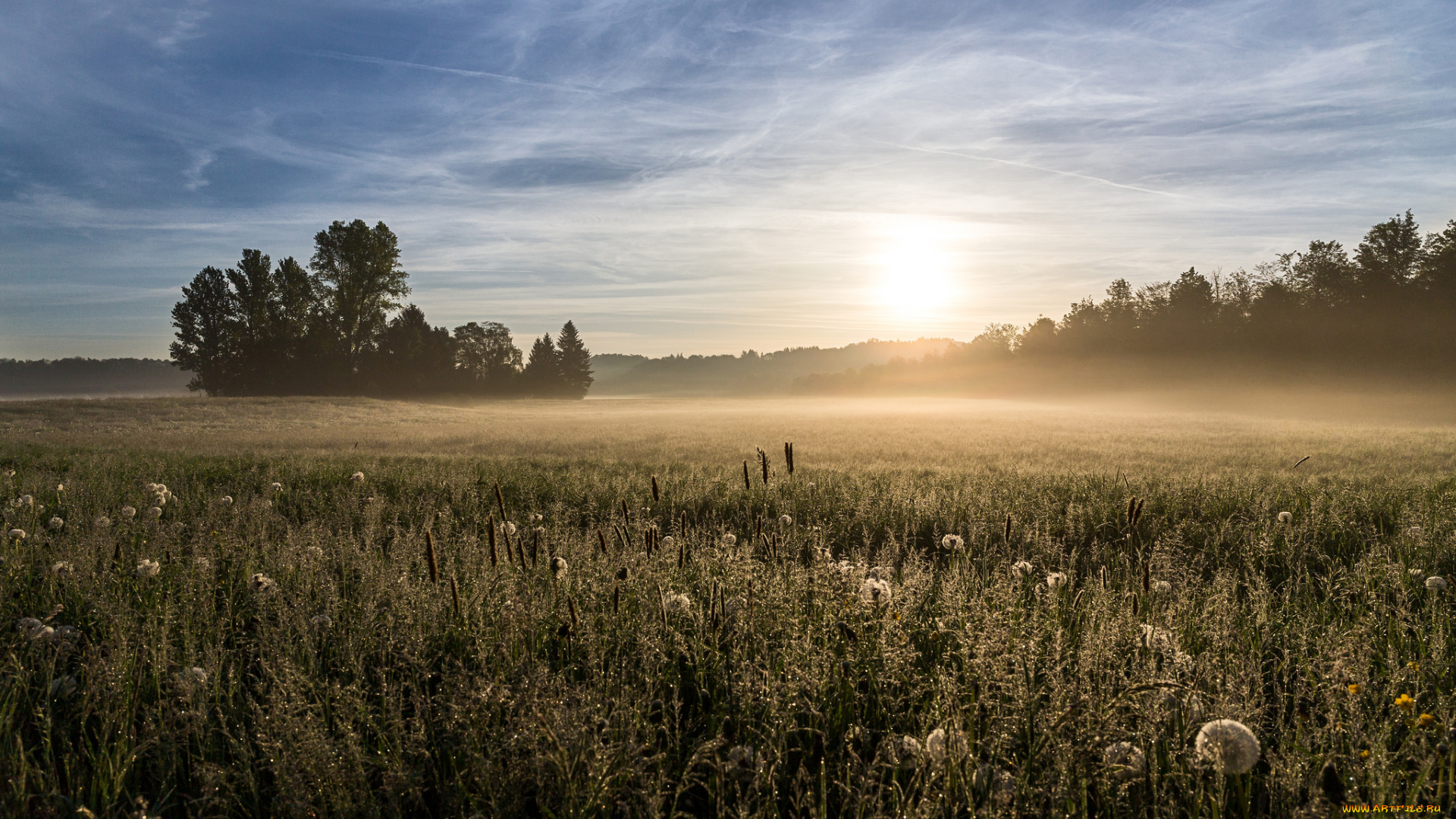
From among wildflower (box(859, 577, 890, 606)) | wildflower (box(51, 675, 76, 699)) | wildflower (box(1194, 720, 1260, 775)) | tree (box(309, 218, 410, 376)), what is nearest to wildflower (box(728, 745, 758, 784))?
wildflower (box(859, 577, 890, 606))

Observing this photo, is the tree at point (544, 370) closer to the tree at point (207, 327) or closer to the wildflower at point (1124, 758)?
the tree at point (207, 327)

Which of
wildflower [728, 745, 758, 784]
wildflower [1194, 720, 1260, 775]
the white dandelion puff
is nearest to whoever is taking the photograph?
wildflower [1194, 720, 1260, 775]

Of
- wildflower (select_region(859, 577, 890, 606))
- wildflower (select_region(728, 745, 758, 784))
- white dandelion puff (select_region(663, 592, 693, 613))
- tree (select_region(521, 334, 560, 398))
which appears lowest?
wildflower (select_region(728, 745, 758, 784))

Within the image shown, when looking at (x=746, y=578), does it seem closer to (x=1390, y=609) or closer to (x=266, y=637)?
(x=266, y=637)

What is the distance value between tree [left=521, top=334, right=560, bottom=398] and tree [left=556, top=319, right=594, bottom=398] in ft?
1.96

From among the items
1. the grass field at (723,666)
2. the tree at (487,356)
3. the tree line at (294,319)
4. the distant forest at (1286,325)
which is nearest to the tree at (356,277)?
the tree line at (294,319)

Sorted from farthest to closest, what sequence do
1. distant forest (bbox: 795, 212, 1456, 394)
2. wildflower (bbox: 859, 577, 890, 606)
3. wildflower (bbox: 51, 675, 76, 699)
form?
distant forest (bbox: 795, 212, 1456, 394) → wildflower (bbox: 859, 577, 890, 606) → wildflower (bbox: 51, 675, 76, 699)

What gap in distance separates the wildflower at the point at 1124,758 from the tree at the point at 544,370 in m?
75.5

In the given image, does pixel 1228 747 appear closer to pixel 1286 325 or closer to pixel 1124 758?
pixel 1124 758

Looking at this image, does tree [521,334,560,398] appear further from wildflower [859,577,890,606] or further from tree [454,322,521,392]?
wildflower [859,577,890,606]

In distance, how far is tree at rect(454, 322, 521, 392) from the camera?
7044 cm

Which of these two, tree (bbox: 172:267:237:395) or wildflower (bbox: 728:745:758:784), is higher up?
tree (bbox: 172:267:237:395)

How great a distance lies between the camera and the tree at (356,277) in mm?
53000

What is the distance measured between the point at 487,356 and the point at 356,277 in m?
19.6
